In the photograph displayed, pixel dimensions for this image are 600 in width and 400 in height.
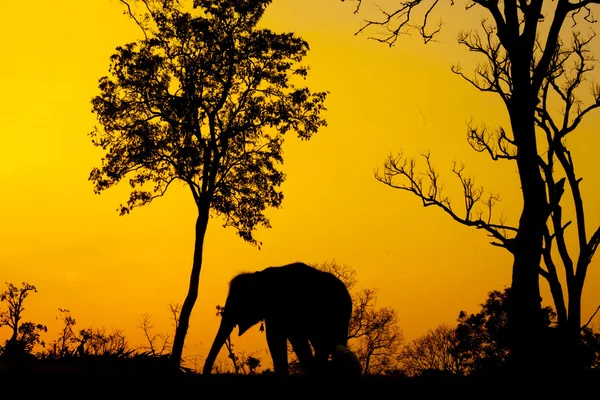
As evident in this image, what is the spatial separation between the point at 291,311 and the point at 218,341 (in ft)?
6.40

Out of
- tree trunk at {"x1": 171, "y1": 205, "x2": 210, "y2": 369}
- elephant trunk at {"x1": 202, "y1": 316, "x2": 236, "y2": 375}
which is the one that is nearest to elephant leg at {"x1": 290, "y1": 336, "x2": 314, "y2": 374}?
elephant trunk at {"x1": 202, "y1": 316, "x2": 236, "y2": 375}

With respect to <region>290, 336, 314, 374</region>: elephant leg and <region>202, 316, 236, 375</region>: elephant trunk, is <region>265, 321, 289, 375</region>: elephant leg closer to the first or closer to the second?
<region>290, 336, 314, 374</region>: elephant leg

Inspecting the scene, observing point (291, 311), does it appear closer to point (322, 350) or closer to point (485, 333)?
point (322, 350)

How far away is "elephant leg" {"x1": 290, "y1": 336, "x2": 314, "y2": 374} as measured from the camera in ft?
61.4

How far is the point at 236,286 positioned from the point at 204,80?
1436 centimetres

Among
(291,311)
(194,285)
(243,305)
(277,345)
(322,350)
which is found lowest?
(322,350)

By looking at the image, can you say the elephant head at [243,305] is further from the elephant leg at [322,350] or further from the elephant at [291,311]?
the elephant leg at [322,350]

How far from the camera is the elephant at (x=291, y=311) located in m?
18.7

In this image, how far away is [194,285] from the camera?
98.0ft

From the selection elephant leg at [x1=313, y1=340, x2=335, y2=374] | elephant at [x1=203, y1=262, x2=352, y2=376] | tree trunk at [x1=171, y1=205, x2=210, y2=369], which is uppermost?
tree trunk at [x1=171, y1=205, x2=210, y2=369]

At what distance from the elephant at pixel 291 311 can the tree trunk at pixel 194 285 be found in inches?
370

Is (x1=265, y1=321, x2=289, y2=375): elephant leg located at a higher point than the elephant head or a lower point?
lower

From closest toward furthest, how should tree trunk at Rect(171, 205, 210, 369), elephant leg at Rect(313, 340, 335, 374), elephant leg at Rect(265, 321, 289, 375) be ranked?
elephant leg at Rect(313, 340, 335, 374) → elephant leg at Rect(265, 321, 289, 375) → tree trunk at Rect(171, 205, 210, 369)

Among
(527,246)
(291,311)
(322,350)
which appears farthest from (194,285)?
(527,246)
